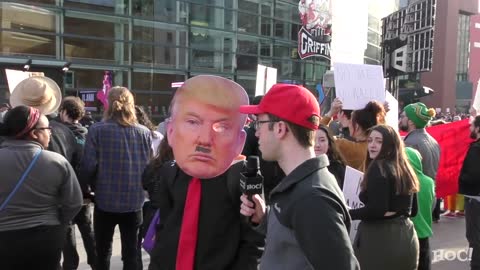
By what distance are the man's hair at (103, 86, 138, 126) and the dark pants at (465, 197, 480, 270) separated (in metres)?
3.51

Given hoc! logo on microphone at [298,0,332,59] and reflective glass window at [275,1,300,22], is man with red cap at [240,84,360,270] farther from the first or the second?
reflective glass window at [275,1,300,22]

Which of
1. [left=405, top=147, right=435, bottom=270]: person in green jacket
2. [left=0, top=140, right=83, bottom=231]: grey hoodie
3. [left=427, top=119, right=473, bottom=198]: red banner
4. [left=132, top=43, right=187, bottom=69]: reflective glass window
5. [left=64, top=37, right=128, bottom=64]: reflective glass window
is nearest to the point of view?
[left=0, top=140, right=83, bottom=231]: grey hoodie

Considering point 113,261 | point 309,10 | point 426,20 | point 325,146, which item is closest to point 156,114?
point 309,10

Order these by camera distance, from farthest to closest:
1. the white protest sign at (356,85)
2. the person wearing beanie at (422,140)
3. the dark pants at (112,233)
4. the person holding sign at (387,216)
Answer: the person wearing beanie at (422,140), the white protest sign at (356,85), the dark pants at (112,233), the person holding sign at (387,216)

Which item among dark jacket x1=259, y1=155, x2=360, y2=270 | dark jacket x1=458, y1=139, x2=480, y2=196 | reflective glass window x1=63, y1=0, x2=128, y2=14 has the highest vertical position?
reflective glass window x1=63, y1=0, x2=128, y2=14

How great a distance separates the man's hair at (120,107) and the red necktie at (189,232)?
6.70 ft

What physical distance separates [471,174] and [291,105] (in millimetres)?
3921

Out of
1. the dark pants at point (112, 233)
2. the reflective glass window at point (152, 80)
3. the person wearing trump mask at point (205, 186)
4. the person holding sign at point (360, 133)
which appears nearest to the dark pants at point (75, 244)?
the dark pants at point (112, 233)

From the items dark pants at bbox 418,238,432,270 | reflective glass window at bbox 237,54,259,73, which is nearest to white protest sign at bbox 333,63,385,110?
dark pants at bbox 418,238,432,270

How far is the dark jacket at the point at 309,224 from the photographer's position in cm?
169

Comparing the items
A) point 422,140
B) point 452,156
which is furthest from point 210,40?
point 422,140

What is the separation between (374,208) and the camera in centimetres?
327

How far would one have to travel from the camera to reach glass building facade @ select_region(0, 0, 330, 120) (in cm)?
1873

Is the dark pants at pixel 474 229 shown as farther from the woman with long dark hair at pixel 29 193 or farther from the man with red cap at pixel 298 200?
the woman with long dark hair at pixel 29 193
